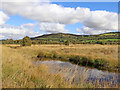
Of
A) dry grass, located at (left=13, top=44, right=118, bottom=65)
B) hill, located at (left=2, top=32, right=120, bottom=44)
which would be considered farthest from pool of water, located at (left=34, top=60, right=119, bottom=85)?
hill, located at (left=2, top=32, right=120, bottom=44)

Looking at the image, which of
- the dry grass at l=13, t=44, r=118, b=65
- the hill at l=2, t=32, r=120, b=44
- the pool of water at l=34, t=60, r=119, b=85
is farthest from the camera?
the hill at l=2, t=32, r=120, b=44

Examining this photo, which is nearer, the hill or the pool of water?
the pool of water

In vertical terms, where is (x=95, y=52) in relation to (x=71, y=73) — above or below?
below

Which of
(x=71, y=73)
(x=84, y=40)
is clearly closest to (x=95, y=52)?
(x=71, y=73)

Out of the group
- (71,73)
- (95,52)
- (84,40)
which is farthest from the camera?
(84,40)

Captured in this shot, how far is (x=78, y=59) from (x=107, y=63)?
16.5ft

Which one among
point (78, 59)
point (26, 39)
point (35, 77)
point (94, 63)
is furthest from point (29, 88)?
point (26, 39)

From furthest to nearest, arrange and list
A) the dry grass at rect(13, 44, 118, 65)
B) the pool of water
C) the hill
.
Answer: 1. the hill
2. the dry grass at rect(13, 44, 118, 65)
3. the pool of water

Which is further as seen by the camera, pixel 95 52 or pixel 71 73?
pixel 95 52

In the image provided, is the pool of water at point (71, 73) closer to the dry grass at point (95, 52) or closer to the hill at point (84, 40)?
the dry grass at point (95, 52)

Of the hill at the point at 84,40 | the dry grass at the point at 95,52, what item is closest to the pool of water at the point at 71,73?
the dry grass at the point at 95,52

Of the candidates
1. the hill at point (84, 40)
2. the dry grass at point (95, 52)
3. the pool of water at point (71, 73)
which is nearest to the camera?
the pool of water at point (71, 73)

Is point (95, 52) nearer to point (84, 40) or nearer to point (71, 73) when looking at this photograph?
point (71, 73)

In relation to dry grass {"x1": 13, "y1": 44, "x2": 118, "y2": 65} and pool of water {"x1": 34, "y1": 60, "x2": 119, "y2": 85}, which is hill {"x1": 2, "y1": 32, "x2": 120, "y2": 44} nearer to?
dry grass {"x1": 13, "y1": 44, "x2": 118, "y2": 65}
